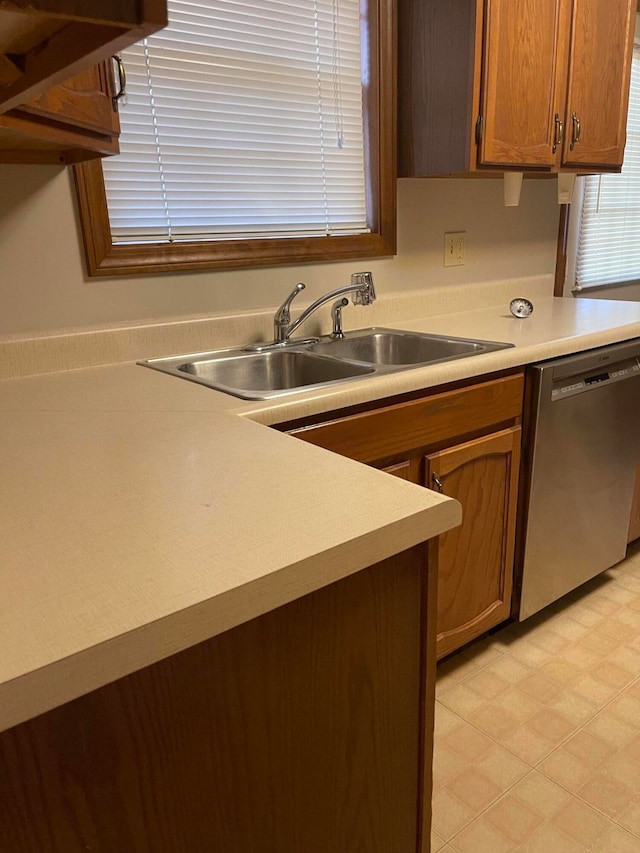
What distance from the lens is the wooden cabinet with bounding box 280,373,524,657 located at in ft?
4.72

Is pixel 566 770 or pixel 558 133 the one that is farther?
pixel 558 133

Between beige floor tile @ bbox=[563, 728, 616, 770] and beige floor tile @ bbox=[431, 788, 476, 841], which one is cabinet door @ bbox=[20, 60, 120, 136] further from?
beige floor tile @ bbox=[563, 728, 616, 770]

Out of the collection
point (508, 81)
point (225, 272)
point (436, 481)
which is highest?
point (508, 81)

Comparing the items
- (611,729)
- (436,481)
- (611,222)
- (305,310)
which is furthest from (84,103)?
(611,222)

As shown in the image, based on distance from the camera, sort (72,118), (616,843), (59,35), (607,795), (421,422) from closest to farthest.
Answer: (59,35)
(72,118)
(616,843)
(607,795)
(421,422)

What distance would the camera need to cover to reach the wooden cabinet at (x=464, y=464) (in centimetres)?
144

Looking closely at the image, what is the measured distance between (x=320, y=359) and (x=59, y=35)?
1136mm

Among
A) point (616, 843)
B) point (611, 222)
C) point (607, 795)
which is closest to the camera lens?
point (616, 843)

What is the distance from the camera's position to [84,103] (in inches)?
43.5

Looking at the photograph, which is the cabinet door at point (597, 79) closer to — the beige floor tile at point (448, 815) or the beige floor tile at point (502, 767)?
the beige floor tile at point (502, 767)

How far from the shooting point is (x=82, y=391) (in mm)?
1355

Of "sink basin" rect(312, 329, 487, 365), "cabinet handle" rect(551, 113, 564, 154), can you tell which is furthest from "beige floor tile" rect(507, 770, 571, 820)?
"cabinet handle" rect(551, 113, 564, 154)

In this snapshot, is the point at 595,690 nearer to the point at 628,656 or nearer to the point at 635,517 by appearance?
the point at 628,656

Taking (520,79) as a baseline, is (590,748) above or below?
below
